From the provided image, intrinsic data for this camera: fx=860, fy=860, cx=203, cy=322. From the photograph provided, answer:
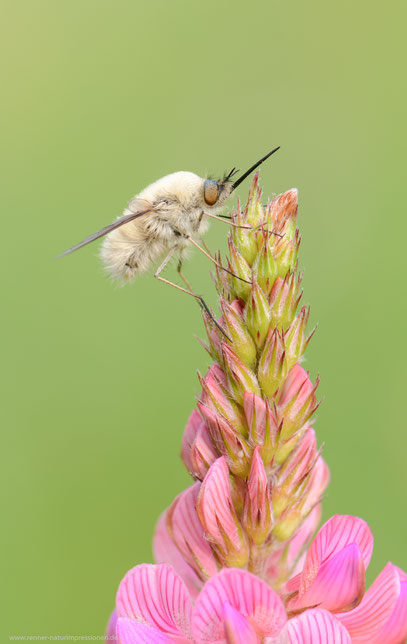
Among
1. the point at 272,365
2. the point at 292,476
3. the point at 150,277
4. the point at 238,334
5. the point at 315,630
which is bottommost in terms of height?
the point at 315,630

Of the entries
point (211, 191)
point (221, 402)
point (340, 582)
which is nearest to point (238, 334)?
point (221, 402)

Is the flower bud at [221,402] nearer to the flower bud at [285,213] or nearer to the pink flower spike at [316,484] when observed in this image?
the pink flower spike at [316,484]

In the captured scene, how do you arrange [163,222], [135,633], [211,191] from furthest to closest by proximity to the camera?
[163,222], [211,191], [135,633]

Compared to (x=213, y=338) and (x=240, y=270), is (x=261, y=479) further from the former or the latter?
(x=240, y=270)

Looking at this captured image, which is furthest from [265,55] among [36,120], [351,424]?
[351,424]

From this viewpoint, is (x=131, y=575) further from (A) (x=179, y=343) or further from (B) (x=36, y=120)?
(B) (x=36, y=120)

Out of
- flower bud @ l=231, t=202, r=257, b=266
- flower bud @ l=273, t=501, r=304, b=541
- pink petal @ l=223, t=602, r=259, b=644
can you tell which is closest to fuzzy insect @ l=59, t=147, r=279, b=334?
flower bud @ l=231, t=202, r=257, b=266
